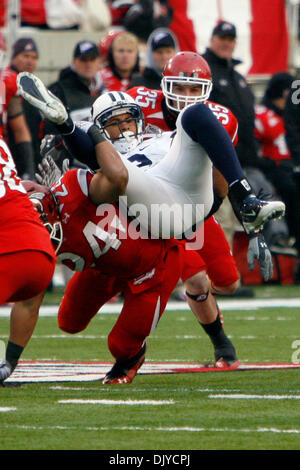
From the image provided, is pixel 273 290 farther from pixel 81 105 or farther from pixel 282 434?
pixel 282 434

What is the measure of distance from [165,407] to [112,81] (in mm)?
5444

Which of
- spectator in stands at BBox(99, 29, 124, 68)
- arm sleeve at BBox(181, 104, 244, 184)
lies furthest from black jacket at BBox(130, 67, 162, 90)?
arm sleeve at BBox(181, 104, 244, 184)

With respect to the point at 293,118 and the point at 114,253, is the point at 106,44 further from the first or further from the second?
the point at 114,253

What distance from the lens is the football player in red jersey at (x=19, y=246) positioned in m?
4.29

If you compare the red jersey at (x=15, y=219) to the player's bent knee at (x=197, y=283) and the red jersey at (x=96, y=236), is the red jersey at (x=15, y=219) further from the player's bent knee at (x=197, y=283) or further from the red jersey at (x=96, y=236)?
the player's bent knee at (x=197, y=283)

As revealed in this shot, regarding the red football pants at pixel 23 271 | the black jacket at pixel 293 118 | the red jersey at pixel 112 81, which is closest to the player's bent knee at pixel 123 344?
the red football pants at pixel 23 271

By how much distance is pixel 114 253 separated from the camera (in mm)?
5062

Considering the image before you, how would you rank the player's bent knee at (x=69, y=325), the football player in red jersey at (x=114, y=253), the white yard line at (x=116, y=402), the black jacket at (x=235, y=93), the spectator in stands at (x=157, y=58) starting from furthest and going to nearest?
the black jacket at (x=235, y=93) < the spectator in stands at (x=157, y=58) < the player's bent knee at (x=69, y=325) < the football player in red jersey at (x=114, y=253) < the white yard line at (x=116, y=402)

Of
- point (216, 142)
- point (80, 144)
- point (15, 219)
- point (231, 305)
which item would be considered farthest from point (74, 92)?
point (15, 219)

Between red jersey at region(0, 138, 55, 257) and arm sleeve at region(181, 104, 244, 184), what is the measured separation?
80 centimetres

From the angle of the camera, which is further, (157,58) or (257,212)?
(157,58)

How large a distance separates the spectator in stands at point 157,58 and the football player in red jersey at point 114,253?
3549 mm
